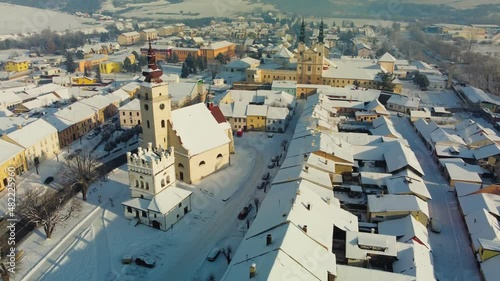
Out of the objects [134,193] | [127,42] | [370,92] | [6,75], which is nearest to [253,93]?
[370,92]

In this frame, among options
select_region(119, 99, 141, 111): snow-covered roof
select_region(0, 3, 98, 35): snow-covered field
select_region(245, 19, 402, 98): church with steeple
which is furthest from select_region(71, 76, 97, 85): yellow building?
select_region(0, 3, 98, 35): snow-covered field

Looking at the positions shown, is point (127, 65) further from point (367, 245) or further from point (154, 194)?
point (367, 245)

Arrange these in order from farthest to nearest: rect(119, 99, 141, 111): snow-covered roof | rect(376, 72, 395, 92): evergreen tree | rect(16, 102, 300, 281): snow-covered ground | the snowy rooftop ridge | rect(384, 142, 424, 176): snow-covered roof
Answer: rect(376, 72, 395, 92): evergreen tree, rect(119, 99, 141, 111): snow-covered roof, rect(384, 142, 424, 176): snow-covered roof, the snowy rooftop ridge, rect(16, 102, 300, 281): snow-covered ground

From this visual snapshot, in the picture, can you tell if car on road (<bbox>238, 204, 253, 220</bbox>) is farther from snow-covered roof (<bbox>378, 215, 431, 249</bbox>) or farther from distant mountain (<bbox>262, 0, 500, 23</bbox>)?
distant mountain (<bbox>262, 0, 500, 23</bbox>)

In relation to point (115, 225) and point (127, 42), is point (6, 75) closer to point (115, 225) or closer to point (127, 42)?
point (127, 42)

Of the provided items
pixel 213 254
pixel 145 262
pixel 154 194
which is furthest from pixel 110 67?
pixel 213 254

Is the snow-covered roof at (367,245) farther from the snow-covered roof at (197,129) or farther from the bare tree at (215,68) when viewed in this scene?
the bare tree at (215,68)

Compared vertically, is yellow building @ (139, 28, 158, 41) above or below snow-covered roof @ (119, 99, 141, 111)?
above
